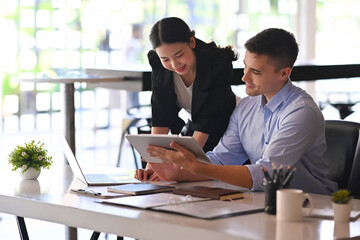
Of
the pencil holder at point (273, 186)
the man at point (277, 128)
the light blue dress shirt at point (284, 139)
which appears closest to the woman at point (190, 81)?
the light blue dress shirt at point (284, 139)

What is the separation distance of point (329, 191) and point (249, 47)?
1.95 ft

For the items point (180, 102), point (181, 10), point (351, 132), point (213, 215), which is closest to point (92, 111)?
point (181, 10)

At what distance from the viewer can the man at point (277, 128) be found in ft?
7.32

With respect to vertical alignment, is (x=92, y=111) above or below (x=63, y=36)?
below

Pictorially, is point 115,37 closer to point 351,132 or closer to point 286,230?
point 351,132

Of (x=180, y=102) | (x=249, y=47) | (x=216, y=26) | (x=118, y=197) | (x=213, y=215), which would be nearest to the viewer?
(x=213, y=215)

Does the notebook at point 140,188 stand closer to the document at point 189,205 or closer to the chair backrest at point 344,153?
the document at point 189,205

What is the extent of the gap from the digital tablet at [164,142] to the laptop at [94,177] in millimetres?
185

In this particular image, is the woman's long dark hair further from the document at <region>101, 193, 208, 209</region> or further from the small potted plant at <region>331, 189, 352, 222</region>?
the small potted plant at <region>331, 189, 352, 222</region>

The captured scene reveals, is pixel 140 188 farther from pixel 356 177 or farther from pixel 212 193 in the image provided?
pixel 356 177

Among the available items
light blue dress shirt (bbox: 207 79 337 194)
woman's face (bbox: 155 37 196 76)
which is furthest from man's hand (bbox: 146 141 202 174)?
woman's face (bbox: 155 37 196 76)

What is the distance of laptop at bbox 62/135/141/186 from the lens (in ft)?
7.75

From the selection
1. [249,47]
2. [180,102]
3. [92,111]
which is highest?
[249,47]

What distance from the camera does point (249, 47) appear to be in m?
2.35
